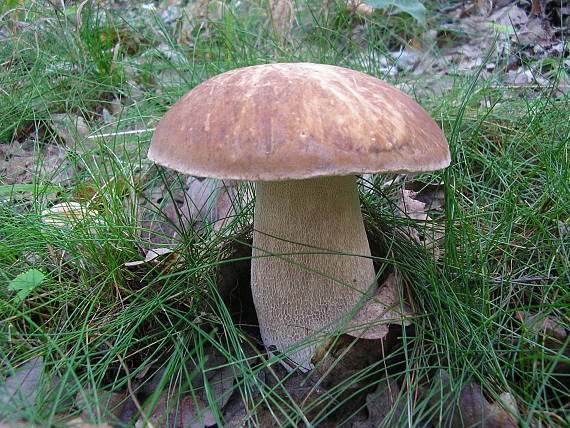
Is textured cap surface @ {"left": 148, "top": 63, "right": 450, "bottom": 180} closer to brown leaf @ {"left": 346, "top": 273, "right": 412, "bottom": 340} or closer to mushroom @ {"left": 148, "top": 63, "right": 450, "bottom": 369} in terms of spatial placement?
mushroom @ {"left": 148, "top": 63, "right": 450, "bottom": 369}

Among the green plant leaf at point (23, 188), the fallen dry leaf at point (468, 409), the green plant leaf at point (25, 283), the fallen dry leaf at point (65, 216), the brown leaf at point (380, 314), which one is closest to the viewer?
the fallen dry leaf at point (468, 409)

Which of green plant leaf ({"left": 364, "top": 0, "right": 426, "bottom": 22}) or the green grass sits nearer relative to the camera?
the green grass

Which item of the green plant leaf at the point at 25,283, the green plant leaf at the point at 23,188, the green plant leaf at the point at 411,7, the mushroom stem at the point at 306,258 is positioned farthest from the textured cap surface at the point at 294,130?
the green plant leaf at the point at 411,7

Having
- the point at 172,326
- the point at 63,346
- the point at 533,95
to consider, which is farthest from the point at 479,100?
the point at 63,346

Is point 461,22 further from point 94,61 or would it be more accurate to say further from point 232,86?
point 232,86

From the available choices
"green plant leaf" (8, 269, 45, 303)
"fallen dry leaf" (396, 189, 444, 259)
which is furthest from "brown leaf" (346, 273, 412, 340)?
"green plant leaf" (8, 269, 45, 303)

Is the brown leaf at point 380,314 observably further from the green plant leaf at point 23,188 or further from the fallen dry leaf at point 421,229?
the green plant leaf at point 23,188
